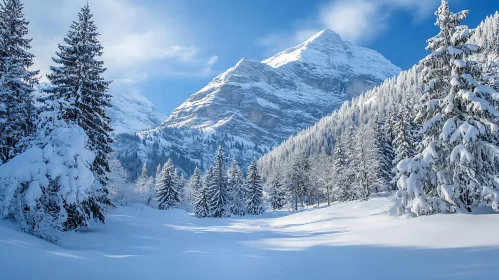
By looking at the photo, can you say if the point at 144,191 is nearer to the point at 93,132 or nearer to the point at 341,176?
the point at 341,176

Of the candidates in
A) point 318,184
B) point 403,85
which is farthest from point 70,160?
point 403,85

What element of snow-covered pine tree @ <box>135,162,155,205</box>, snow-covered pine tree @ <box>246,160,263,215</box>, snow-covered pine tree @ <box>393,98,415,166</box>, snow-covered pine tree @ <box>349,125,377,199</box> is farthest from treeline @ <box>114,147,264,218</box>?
snow-covered pine tree @ <box>393,98,415,166</box>

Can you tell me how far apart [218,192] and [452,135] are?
41346 mm

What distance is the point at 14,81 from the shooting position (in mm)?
17141

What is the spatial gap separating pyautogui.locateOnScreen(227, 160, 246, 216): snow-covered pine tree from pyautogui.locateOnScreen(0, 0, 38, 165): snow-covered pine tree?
39485 mm

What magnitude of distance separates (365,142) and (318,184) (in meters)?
23.5

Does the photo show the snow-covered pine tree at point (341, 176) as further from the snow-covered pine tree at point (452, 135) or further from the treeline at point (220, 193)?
the snow-covered pine tree at point (452, 135)

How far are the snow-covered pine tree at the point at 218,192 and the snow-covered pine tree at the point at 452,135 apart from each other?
1504 inches

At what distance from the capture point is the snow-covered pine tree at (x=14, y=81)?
16.7 metres

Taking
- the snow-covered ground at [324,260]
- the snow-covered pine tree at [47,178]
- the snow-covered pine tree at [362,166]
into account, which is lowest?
the snow-covered ground at [324,260]

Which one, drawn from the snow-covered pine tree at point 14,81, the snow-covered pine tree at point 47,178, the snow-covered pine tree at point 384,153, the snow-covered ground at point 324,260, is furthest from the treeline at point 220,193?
the snow-covered ground at point 324,260

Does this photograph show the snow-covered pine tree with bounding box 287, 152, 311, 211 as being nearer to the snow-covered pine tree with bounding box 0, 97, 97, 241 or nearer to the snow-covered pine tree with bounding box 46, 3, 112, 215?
the snow-covered pine tree with bounding box 46, 3, 112, 215

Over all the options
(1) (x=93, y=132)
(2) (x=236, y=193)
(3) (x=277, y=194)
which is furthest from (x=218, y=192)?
(1) (x=93, y=132)

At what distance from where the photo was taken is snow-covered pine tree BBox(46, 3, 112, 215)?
17688 millimetres
